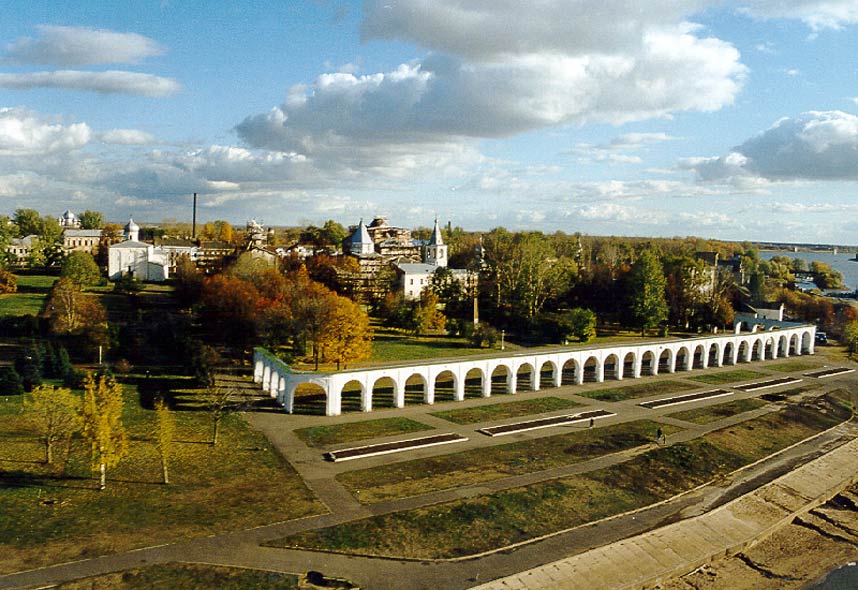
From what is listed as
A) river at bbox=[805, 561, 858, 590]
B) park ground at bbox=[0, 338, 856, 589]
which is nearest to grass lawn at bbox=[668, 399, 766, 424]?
park ground at bbox=[0, 338, 856, 589]

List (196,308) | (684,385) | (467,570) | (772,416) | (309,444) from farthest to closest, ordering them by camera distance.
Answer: (196,308) → (684,385) → (772,416) → (309,444) → (467,570)

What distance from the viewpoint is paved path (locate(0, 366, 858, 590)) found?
18.2 meters

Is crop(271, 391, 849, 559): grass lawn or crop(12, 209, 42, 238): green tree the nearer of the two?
crop(271, 391, 849, 559): grass lawn

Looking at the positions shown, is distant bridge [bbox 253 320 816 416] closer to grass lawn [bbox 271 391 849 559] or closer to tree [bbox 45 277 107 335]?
grass lawn [bbox 271 391 849 559]

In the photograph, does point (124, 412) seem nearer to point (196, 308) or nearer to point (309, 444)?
point (309, 444)

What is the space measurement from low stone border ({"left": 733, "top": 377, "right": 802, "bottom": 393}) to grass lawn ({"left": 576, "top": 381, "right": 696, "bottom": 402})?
3.54 meters

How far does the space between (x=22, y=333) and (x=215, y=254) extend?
3566 centimetres

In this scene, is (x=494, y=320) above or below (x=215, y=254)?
below

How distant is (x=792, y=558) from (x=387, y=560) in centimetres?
1469

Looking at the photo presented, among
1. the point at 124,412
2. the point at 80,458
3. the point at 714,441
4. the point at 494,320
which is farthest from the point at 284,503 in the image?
the point at 494,320

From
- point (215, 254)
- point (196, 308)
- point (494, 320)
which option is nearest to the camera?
point (196, 308)

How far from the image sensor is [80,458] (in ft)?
85.2

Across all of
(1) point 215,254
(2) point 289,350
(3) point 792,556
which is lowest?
(3) point 792,556

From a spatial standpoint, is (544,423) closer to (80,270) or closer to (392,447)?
(392,447)
